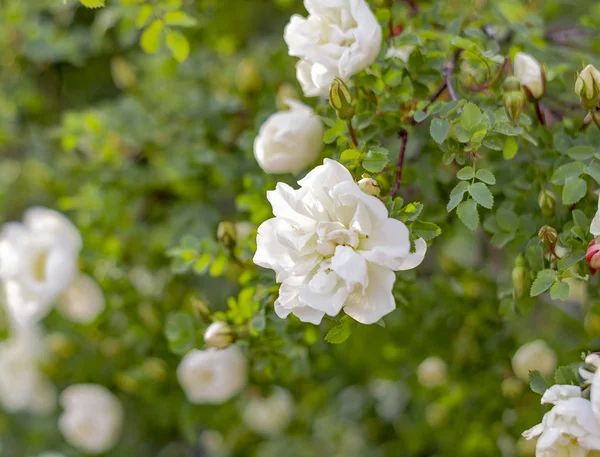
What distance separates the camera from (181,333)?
2.27 feet

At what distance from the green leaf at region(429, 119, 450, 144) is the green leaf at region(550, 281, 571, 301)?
140mm

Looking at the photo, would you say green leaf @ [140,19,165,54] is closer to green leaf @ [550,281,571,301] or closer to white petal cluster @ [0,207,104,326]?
white petal cluster @ [0,207,104,326]

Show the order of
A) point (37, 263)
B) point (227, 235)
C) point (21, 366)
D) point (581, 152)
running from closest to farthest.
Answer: point (581, 152)
point (227, 235)
point (37, 263)
point (21, 366)

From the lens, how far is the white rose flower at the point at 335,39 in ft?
1.76

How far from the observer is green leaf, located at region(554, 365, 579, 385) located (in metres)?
0.50

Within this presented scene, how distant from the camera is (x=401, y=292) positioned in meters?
0.64

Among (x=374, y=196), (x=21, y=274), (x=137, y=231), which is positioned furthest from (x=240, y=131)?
(x=374, y=196)

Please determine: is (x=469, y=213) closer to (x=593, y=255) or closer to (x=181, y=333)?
(x=593, y=255)

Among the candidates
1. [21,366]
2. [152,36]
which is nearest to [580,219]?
[152,36]

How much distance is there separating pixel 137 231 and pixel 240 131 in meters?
0.22

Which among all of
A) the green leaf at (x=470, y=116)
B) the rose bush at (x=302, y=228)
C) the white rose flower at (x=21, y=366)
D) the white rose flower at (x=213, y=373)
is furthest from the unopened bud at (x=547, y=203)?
the white rose flower at (x=21, y=366)

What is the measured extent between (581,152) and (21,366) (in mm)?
951

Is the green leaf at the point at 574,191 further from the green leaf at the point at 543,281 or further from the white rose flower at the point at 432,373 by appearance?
the white rose flower at the point at 432,373

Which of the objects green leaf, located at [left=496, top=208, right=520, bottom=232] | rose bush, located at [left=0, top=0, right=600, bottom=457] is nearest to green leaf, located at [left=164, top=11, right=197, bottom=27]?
rose bush, located at [left=0, top=0, right=600, bottom=457]
